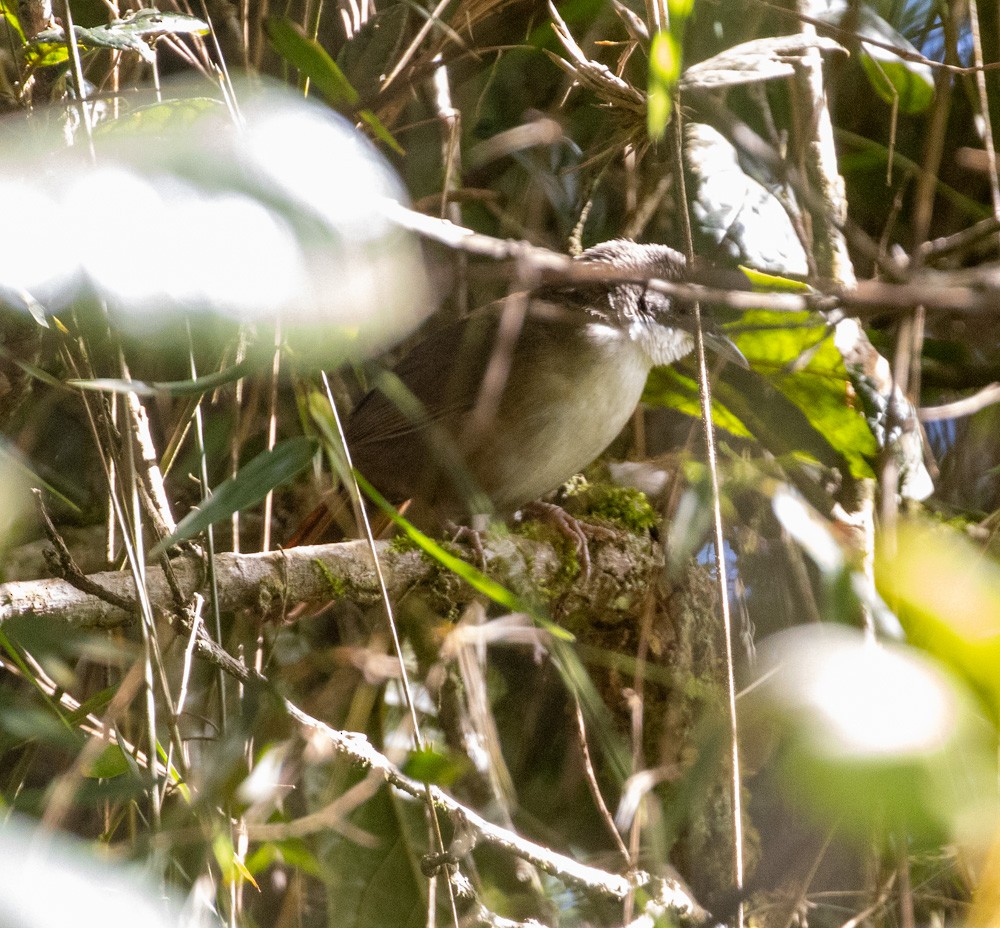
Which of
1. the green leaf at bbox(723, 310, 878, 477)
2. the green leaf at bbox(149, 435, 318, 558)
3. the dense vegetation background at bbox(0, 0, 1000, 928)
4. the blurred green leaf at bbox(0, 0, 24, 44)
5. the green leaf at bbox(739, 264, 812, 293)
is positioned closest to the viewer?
the dense vegetation background at bbox(0, 0, 1000, 928)

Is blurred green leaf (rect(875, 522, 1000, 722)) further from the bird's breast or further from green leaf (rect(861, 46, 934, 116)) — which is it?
green leaf (rect(861, 46, 934, 116))

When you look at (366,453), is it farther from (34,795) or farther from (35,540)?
(34,795)

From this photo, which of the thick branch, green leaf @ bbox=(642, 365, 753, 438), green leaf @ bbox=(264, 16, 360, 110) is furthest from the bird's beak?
green leaf @ bbox=(264, 16, 360, 110)

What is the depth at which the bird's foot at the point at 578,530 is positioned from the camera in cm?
287

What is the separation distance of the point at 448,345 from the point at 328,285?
7.64ft

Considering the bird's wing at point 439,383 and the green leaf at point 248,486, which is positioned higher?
the green leaf at point 248,486

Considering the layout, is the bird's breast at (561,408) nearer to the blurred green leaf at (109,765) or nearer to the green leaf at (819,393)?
the green leaf at (819,393)

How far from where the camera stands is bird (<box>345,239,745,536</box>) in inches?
119

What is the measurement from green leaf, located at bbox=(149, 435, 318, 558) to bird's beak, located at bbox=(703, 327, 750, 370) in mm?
1490

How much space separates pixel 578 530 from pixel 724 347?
0.68 m

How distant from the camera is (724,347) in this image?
2824 mm

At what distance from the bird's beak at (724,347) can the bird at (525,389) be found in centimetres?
28

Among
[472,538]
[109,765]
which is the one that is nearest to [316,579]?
[109,765]

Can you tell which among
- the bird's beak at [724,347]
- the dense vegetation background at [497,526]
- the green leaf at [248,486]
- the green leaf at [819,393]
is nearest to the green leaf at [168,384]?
the dense vegetation background at [497,526]
